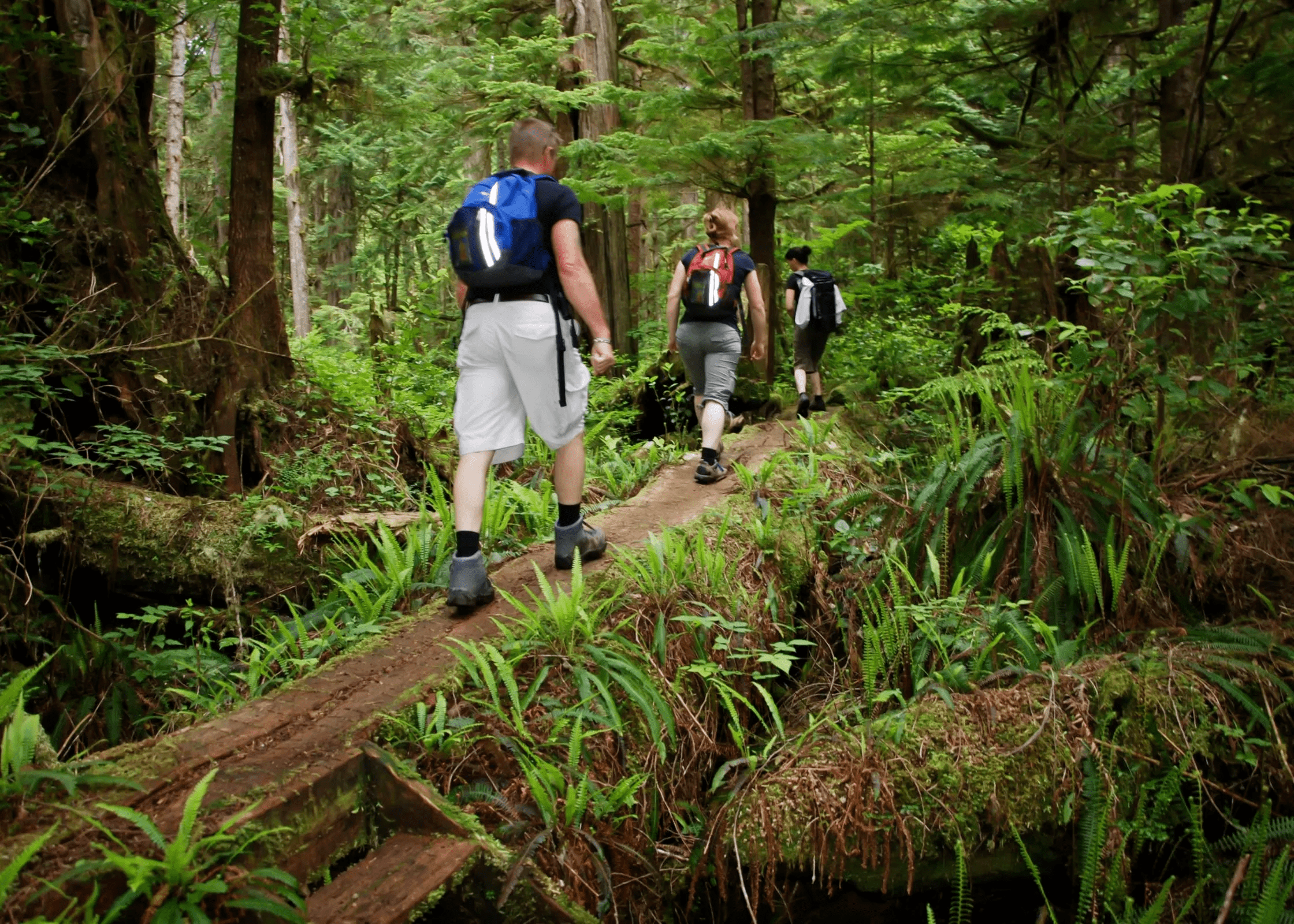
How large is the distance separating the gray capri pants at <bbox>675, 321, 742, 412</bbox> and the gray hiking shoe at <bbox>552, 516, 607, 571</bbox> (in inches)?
97.8

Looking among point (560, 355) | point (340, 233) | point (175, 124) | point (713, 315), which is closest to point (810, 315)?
point (713, 315)

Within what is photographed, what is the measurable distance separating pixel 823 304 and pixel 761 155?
2291 mm

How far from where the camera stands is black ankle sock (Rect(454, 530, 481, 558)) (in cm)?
429

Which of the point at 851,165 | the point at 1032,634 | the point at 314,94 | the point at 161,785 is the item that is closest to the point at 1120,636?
the point at 1032,634

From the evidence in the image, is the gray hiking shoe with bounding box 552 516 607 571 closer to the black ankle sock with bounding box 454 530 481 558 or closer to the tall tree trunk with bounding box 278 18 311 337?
the black ankle sock with bounding box 454 530 481 558

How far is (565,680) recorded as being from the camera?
365cm

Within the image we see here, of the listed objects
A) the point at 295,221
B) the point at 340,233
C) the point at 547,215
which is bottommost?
the point at 547,215

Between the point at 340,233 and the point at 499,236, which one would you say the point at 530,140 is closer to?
the point at 499,236

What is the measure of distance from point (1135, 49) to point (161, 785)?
473 inches

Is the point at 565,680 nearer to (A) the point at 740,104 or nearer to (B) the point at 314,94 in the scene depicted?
(B) the point at 314,94

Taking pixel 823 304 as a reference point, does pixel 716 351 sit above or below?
below

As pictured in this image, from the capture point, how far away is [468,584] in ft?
13.9

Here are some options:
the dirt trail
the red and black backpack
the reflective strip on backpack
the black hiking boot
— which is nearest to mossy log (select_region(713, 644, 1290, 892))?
the dirt trail

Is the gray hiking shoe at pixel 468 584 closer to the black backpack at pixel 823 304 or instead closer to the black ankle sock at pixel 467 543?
the black ankle sock at pixel 467 543
